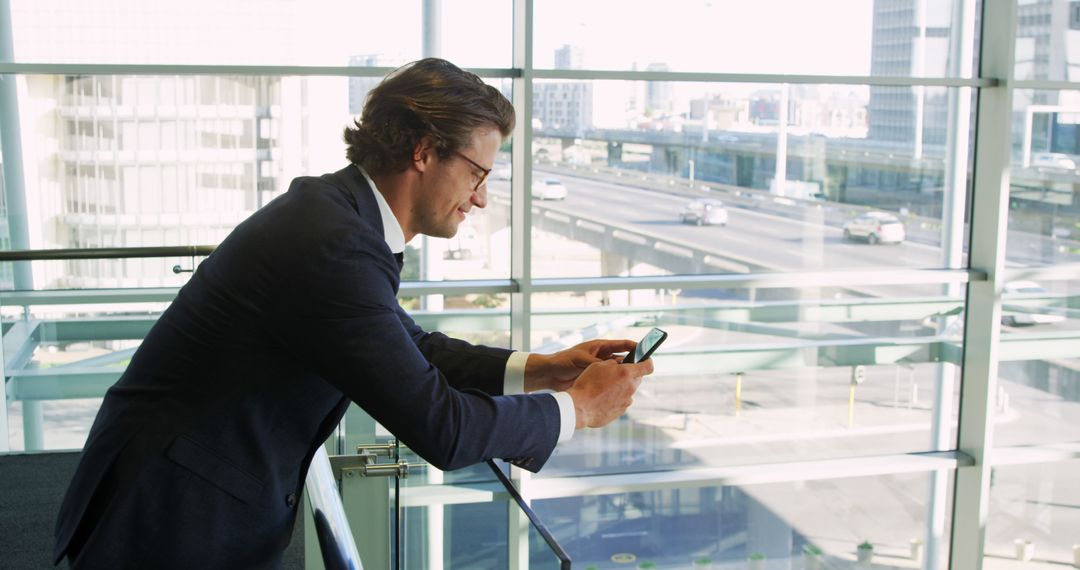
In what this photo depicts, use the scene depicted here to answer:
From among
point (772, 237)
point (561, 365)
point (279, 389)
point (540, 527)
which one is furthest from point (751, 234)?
point (540, 527)

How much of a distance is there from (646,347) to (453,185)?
44 centimetres

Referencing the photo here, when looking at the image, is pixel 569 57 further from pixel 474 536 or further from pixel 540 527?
pixel 540 527

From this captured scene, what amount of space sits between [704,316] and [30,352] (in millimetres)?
3345

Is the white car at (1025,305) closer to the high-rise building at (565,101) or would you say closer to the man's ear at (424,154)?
the high-rise building at (565,101)

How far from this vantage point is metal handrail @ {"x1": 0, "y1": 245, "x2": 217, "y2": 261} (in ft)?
12.0

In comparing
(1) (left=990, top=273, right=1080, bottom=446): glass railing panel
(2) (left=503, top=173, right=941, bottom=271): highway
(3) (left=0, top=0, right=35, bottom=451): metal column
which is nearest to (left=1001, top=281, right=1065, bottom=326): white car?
(1) (left=990, top=273, right=1080, bottom=446): glass railing panel

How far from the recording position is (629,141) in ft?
18.4

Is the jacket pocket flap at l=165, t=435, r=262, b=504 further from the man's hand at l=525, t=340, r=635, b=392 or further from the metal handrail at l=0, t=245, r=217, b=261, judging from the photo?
the metal handrail at l=0, t=245, r=217, b=261

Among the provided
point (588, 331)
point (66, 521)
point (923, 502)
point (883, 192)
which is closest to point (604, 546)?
point (588, 331)

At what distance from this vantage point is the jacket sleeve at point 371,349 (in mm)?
1356

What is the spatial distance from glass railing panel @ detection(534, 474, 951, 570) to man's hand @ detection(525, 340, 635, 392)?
13.9ft

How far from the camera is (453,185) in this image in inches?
61.8

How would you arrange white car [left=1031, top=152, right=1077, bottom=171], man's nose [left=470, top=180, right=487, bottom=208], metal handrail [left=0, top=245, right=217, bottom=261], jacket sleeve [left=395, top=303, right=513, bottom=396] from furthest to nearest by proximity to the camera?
white car [left=1031, top=152, right=1077, bottom=171] < metal handrail [left=0, top=245, right=217, bottom=261] < jacket sleeve [left=395, top=303, right=513, bottom=396] < man's nose [left=470, top=180, right=487, bottom=208]

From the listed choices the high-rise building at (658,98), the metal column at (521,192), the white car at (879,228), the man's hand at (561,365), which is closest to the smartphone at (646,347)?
the man's hand at (561,365)
